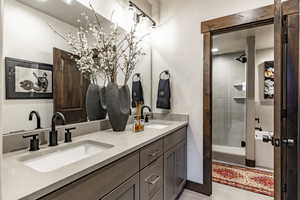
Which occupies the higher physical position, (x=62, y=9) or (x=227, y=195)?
(x=62, y=9)

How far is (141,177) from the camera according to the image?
125 centimetres

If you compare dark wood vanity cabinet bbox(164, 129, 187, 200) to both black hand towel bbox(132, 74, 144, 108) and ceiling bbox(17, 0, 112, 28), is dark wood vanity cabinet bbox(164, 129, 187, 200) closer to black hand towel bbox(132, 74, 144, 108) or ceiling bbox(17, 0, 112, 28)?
black hand towel bbox(132, 74, 144, 108)

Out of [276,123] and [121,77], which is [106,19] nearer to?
[121,77]

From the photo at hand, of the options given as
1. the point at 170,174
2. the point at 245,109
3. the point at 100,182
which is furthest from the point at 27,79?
the point at 245,109

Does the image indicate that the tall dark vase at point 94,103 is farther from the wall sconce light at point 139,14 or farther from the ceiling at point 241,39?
the ceiling at point 241,39

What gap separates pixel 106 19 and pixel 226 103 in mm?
3362

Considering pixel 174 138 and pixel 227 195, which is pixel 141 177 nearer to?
pixel 174 138

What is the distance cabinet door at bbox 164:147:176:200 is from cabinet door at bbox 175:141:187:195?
9 centimetres

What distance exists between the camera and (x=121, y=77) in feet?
6.62

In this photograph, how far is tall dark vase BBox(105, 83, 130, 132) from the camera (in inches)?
62.7

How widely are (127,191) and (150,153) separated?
36 centimetres

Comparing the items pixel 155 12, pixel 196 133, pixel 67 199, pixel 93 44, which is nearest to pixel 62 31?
pixel 93 44

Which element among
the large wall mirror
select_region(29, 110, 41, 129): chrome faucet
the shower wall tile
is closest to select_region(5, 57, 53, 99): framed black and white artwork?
the large wall mirror

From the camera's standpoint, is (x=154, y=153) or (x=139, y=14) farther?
(x=139, y=14)
